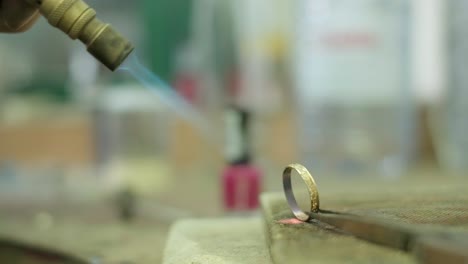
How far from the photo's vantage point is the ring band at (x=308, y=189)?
399mm

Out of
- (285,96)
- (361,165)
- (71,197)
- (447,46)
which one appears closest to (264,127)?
(285,96)

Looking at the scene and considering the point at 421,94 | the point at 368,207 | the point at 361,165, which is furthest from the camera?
the point at 421,94

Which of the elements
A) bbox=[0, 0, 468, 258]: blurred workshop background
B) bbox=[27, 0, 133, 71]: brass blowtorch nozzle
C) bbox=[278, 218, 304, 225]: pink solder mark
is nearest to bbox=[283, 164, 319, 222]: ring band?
bbox=[278, 218, 304, 225]: pink solder mark

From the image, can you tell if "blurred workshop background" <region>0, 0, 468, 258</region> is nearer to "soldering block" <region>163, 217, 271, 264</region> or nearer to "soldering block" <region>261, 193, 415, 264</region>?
"soldering block" <region>163, 217, 271, 264</region>

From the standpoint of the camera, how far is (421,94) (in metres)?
1.64

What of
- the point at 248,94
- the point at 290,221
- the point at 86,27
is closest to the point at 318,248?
the point at 290,221

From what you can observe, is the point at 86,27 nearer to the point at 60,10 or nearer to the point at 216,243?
the point at 60,10

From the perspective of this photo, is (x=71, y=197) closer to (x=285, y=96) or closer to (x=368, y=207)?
(x=368, y=207)

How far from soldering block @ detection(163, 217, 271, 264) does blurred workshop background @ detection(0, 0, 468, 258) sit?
1.50 feet

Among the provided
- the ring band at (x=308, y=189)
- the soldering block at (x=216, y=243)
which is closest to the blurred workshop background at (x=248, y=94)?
the soldering block at (x=216, y=243)

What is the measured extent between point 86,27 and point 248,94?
3.92 feet

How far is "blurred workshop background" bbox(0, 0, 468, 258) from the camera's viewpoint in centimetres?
122

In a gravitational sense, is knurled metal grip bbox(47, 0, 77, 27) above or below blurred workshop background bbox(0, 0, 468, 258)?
below

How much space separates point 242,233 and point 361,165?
0.92 metres
